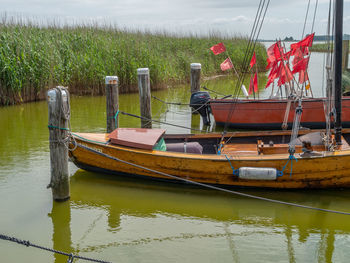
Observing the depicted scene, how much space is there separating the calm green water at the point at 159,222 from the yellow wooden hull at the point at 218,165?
8.2 inches

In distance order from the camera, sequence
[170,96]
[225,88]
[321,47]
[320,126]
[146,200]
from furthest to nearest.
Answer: [321,47]
[225,88]
[170,96]
[320,126]
[146,200]

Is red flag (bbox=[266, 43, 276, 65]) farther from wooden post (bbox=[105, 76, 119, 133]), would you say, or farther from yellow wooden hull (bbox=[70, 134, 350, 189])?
yellow wooden hull (bbox=[70, 134, 350, 189])

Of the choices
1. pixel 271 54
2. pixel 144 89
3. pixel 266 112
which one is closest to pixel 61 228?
pixel 144 89

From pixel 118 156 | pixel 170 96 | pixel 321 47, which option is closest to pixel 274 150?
pixel 118 156

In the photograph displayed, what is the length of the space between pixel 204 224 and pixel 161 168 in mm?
1455

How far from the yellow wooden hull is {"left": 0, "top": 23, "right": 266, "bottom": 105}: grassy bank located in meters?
7.99

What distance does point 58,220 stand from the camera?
5.97 m

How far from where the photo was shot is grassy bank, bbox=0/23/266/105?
14.2 m

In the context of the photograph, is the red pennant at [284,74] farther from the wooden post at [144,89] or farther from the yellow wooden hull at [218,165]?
the yellow wooden hull at [218,165]

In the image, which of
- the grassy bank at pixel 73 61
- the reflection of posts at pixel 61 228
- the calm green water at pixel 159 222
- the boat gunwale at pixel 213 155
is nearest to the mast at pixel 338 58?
the boat gunwale at pixel 213 155

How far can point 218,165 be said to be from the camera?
265 inches

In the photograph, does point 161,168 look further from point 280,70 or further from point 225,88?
point 225,88

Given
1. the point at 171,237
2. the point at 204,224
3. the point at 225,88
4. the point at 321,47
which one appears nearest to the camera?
the point at 171,237

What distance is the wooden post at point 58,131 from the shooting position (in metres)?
6.05
